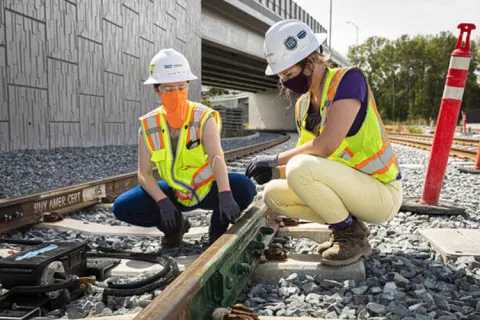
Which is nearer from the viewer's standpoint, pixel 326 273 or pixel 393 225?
pixel 326 273

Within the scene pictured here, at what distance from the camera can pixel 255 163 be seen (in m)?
2.96

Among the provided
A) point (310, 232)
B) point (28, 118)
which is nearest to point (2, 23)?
point (28, 118)

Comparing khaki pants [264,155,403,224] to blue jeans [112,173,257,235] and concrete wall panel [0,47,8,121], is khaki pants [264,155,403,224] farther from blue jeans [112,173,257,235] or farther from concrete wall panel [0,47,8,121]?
concrete wall panel [0,47,8,121]

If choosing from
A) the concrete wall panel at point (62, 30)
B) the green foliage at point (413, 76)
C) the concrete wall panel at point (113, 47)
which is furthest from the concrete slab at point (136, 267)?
the green foliage at point (413, 76)

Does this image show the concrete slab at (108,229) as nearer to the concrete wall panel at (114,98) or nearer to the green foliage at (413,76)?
the concrete wall panel at (114,98)

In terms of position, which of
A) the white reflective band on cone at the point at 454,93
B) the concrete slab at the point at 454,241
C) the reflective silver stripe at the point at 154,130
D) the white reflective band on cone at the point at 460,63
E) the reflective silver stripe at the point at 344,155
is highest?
the white reflective band on cone at the point at 460,63

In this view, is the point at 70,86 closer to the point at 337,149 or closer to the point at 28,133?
the point at 28,133

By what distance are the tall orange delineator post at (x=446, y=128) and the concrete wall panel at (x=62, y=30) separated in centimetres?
884

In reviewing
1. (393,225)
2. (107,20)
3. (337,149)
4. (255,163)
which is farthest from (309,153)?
(107,20)

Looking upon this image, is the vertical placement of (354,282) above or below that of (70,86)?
below

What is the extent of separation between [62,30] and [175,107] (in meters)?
8.91

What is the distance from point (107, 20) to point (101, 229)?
10577mm

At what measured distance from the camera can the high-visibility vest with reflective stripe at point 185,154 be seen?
316 cm

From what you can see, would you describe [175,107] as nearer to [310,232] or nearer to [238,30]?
[310,232]
